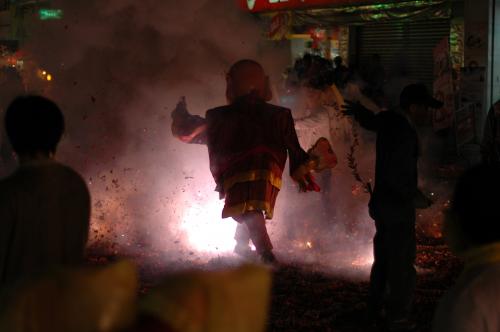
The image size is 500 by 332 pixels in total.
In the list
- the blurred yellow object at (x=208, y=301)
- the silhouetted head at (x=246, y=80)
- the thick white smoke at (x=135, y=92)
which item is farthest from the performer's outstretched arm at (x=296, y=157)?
the blurred yellow object at (x=208, y=301)

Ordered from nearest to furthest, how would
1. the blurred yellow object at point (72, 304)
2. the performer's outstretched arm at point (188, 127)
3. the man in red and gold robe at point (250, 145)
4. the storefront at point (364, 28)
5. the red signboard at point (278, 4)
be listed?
the blurred yellow object at point (72, 304) < the man in red and gold robe at point (250, 145) < the performer's outstretched arm at point (188, 127) < the storefront at point (364, 28) < the red signboard at point (278, 4)

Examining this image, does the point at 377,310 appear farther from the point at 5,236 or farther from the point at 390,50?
the point at 390,50

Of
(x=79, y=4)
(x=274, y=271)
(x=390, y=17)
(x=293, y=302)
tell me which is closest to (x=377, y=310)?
(x=293, y=302)

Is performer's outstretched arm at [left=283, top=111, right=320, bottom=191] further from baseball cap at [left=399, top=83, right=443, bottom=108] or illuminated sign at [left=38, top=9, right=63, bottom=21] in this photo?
illuminated sign at [left=38, top=9, right=63, bottom=21]

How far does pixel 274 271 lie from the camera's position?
625 centimetres

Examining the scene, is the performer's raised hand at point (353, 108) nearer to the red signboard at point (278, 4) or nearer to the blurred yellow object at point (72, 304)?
the blurred yellow object at point (72, 304)

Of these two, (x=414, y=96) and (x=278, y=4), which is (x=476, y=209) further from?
(x=278, y=4)

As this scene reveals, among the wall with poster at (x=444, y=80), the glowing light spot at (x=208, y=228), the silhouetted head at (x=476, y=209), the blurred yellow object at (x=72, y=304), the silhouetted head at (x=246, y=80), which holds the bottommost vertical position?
the glowing light spot at (x=208, y=228)

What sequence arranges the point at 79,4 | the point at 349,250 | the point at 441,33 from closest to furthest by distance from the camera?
the point at 349,250, the point at 79,4, the point at 441,33

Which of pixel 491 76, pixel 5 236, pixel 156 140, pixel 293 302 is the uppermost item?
pixel 491 76

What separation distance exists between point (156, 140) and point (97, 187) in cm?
82

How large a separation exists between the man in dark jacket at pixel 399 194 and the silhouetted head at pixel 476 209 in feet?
8.58

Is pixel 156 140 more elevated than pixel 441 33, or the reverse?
pixel 441 33

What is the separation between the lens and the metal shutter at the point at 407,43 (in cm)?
1297
